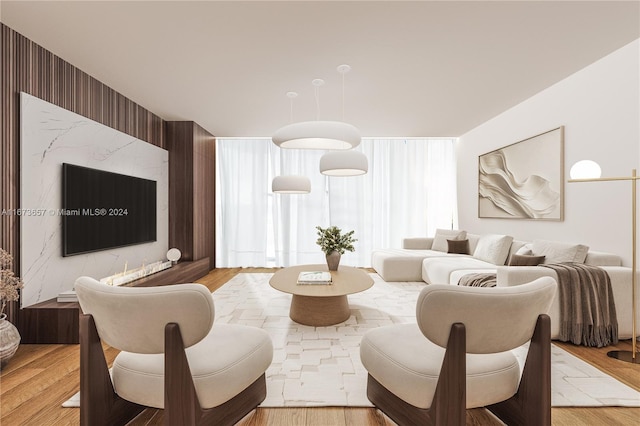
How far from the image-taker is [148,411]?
167 centimetres

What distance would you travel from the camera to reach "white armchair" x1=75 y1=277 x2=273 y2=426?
1.20m

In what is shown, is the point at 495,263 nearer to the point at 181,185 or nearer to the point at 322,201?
the point at 322,201

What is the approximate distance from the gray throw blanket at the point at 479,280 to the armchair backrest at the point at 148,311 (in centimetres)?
279

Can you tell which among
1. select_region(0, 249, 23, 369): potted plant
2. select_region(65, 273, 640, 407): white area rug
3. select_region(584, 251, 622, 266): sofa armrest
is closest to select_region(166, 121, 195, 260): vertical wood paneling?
select_region(65, 273, 640, 407): white area rug

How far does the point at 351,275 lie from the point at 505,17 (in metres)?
2.62

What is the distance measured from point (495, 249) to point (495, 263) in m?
0.20

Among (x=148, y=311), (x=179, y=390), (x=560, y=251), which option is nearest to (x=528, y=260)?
(x=560, y=251)

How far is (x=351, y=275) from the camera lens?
3.35 m

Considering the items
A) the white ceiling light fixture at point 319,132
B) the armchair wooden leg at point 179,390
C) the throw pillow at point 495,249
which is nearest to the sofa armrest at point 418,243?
the throw pillow at point 495,249

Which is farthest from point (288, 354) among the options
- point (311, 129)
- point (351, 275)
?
point (311, 129)

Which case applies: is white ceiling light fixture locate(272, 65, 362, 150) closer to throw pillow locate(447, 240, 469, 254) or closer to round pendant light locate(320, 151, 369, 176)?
round pendant light locate(320, 151, 369, 176)

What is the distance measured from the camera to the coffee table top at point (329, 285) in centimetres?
269

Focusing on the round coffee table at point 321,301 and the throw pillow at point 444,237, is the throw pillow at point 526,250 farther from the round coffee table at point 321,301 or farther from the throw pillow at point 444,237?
the round coffee table at point 321,301

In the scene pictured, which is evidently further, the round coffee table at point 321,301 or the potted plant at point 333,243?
the potted plant at point 333,243
